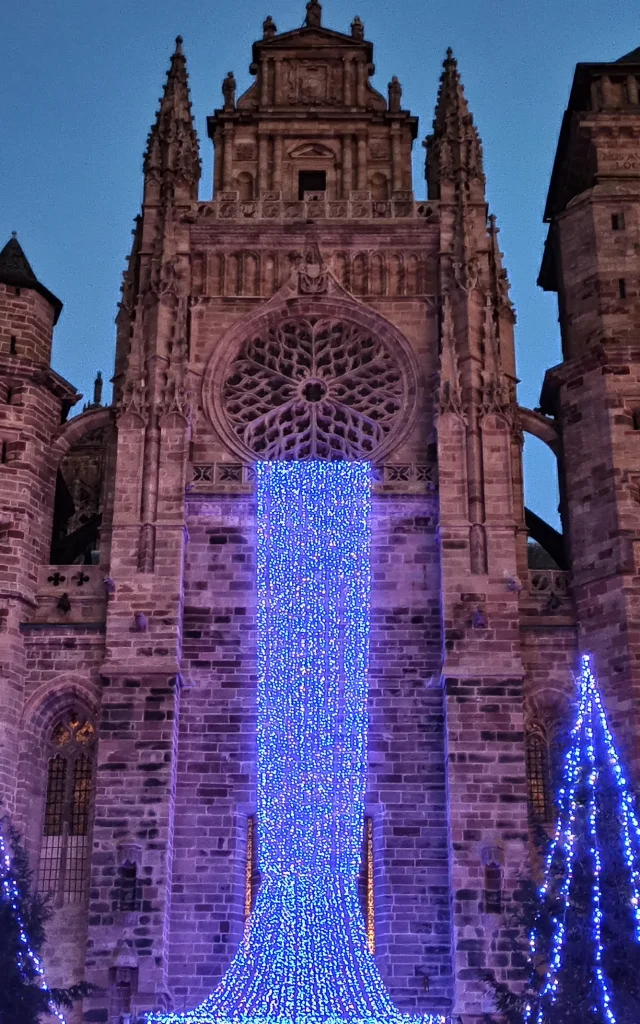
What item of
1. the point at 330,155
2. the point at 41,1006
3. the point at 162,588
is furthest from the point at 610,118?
the point at 41,1006

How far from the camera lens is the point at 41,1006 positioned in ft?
73.6

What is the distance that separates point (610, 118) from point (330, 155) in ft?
19.8

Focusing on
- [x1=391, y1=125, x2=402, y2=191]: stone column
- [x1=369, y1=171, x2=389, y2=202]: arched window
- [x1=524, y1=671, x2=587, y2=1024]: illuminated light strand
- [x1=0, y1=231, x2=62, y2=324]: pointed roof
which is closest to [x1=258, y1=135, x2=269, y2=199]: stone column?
[x1=369, y1=171, x2=389, y2=202]: arched window

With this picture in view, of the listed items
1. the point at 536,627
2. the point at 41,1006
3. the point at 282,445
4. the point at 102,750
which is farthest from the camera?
the point at 282,445

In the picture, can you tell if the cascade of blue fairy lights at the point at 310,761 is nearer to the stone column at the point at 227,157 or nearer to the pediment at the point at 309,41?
the stone column at the point at 227,157

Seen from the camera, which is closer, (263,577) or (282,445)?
(263,577)

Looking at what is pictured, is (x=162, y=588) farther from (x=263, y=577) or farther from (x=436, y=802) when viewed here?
(x=436, y=802)

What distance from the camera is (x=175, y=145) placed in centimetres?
3306

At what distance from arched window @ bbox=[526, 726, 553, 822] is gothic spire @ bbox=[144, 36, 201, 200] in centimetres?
1304

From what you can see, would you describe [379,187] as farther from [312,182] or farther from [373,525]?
[373,525]

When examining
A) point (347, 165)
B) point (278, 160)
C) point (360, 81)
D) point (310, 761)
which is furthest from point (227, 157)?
point (310, 761)

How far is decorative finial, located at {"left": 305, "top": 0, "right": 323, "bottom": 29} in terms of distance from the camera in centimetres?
3625

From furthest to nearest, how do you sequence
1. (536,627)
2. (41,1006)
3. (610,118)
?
(610,118) → (536,627) → (41,1006)

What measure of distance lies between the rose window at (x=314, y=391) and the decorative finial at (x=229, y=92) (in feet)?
19.8
